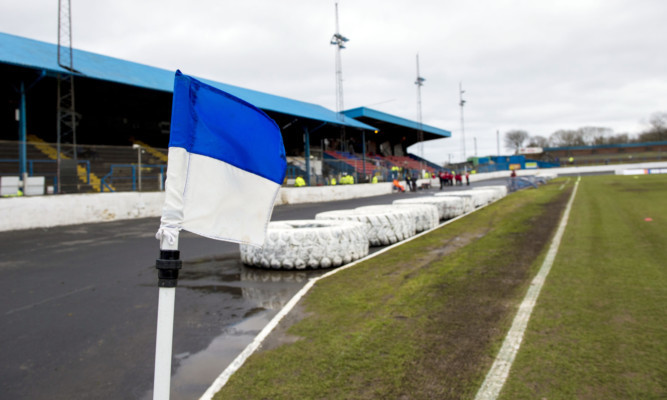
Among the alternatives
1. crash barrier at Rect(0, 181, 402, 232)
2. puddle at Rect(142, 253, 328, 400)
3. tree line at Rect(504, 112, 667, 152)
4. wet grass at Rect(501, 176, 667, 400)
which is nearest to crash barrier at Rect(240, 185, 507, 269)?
puddle at Rect(142, 253, 328, 400)

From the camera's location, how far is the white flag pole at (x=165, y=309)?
1.65 metres

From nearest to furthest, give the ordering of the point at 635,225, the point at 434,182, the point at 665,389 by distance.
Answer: the point at 665,389 → the point at 635,225 → the point at 434,182

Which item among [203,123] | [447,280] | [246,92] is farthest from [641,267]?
[246,92]

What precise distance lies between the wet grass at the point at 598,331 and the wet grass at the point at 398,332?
0.31 m

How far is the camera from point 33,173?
47.4 ft

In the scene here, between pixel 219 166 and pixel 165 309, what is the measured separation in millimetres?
643

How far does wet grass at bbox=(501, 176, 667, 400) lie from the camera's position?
277 cm

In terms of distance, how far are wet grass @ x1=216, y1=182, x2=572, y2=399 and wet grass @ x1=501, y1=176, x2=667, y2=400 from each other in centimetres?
31

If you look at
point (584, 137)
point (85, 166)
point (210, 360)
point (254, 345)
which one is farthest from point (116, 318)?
point (584, 137)

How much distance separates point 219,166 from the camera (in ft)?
6.05

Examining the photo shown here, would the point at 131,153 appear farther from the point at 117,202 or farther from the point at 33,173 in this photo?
the point at 33,173

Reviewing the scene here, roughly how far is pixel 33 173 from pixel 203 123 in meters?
16.1

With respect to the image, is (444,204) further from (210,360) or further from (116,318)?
(210,360)

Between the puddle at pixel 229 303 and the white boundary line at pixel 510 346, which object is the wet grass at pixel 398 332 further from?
the puddle at pixel 229 303
